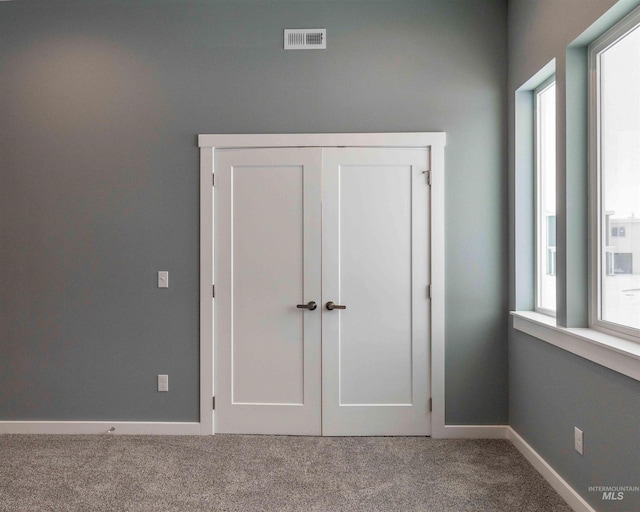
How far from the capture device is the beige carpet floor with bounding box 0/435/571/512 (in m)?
2.19

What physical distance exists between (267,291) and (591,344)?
1902 mm

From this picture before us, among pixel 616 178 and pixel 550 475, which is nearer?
pixel 616 178

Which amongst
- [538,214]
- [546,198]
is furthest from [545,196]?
[538,214]

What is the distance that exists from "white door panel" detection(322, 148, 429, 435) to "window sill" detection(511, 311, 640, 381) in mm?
716

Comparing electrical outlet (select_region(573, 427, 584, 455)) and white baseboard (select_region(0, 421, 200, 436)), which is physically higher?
electrical outlet (select_region(573, 427, 584, 455))

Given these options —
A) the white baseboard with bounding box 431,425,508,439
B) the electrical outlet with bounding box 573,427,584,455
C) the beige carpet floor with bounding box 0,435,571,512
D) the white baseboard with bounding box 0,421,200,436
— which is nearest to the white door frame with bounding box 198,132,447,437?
the white baseboard with bounding box 431,425,508,439

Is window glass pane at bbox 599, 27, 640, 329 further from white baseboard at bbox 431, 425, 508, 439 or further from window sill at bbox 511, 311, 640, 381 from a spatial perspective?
white baseboard at bbox 431, 425, 508, 439

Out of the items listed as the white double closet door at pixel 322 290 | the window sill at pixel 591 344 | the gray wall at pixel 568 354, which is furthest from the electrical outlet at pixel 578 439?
the white double closet door at pixel 322 290

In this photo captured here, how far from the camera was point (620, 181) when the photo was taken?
6.57ft

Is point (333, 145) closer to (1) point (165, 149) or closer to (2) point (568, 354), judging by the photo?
(1) point (165, 149)

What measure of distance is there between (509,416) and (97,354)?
2852 millimetres

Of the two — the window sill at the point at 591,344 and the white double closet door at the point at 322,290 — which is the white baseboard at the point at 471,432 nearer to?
the white double closet door at the point at 322,290

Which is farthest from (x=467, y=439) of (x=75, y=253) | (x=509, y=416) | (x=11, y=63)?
(x=11, y=63)

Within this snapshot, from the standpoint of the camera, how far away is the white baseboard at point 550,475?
2.09 m
